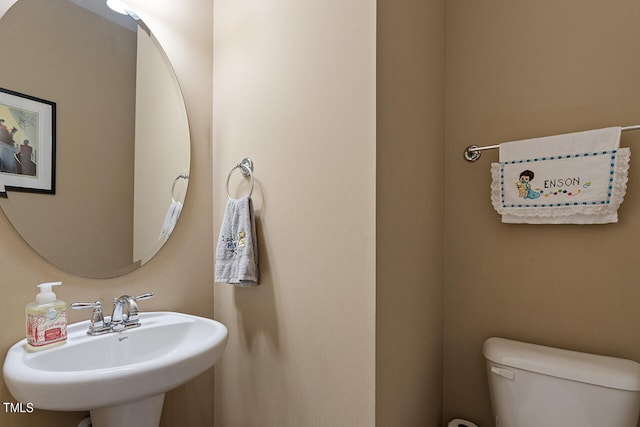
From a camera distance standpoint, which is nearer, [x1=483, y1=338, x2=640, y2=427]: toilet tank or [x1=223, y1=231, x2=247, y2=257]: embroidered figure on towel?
[x1=483, y1=338, x2=640, y2=427]: toilet tank

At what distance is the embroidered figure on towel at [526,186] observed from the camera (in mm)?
1188

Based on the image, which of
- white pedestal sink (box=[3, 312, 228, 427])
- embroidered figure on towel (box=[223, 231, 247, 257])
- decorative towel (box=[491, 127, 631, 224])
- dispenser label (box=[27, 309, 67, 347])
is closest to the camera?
white pedestal sink (box=[3, 312, 228, 427])

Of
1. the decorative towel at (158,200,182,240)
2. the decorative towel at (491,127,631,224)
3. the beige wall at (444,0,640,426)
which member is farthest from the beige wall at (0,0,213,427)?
the decorative towel at (491,127,631,224)

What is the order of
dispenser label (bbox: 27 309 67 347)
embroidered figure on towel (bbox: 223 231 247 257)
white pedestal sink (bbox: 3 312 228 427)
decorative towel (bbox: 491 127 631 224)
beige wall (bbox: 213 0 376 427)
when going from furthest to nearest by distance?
embroidered figure on towel (bbox: 223 231 247 257), decorative towel (bbox: 491 127 631 224), beige wall (bbox: 213 0 376 427), dispenser label (bbox: 27 309 67 347), white pedestal sink (bbox: 3 312 228 427)

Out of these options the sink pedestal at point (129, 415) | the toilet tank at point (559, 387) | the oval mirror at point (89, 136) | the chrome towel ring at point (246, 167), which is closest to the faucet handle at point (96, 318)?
the oval mirror at point (89, 136)

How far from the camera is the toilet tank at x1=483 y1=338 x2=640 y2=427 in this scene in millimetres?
957

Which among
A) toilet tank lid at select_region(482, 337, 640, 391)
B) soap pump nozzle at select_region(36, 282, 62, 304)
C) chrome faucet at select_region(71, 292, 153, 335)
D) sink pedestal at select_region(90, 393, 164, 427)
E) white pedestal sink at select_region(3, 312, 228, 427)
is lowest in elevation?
sink pedestal at select_region(90, 393, 164, 427)

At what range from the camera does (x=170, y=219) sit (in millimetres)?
1230

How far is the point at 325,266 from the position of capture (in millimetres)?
1003

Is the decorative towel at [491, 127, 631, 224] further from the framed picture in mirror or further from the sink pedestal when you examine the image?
the framed picture in mirror

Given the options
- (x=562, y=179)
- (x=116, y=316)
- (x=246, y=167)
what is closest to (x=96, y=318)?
(x=116, y=316)

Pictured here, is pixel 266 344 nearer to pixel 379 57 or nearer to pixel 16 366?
pixel 16 366

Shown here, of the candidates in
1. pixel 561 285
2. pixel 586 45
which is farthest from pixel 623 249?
pixel 586 45

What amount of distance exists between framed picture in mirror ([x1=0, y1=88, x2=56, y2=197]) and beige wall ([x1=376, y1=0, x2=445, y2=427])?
3.24 ft
